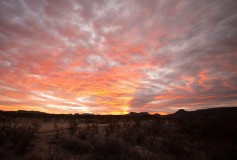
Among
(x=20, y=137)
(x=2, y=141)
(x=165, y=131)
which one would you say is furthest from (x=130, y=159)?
(x=165, y=131)

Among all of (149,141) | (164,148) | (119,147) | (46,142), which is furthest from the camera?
(149,141)

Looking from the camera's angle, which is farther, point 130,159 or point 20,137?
point 20,137

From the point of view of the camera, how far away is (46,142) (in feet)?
28.7

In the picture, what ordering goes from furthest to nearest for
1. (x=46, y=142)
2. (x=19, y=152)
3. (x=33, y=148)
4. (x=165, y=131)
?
(x=165, y=131) → (x=46, y=142) → (x=33, y=148) → (x=19, y=152)

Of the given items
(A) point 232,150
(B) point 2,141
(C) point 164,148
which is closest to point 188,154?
(C) point 164,148

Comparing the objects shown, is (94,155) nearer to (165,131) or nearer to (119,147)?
(119,147)

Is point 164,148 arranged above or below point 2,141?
below

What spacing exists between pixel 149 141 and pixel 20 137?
24.0ft

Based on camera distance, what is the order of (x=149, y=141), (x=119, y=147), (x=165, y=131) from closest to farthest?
(x=119, y=147) → (x=149, y=141) → (x=165, y=131)

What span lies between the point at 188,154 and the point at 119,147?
139 inches

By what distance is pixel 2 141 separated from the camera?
771 cm

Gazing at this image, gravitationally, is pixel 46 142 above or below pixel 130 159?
above

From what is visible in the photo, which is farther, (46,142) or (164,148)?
(164,148)

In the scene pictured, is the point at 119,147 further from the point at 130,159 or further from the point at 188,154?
the point at 188,154
